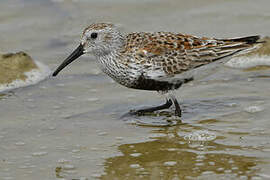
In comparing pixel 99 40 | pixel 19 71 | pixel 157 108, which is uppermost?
pixel 99 40

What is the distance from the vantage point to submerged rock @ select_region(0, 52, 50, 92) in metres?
8.55

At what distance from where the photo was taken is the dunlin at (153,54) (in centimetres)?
721

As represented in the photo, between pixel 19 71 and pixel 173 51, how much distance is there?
2599mm

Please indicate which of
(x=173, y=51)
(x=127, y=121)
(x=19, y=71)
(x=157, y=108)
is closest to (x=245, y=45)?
(x=173, y=51)

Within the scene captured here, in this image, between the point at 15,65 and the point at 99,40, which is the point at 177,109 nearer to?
the point at 99,40

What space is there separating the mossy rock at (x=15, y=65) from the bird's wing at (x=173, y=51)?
6.66 feet

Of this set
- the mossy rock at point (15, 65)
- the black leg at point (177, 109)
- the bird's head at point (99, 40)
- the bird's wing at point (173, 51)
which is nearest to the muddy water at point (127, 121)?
the black leg at point (177, 109)

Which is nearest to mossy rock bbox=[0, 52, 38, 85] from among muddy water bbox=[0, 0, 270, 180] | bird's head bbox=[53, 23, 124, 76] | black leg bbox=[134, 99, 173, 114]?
muddy water bbox=[0, 0, 270, 180]

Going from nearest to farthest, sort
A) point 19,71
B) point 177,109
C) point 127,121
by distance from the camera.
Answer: point 127,121 → point 177,109 → point 19,71

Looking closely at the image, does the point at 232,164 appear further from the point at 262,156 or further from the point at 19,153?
the point at 19,153

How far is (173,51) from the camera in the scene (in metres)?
7.41

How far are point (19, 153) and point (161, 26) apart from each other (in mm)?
5187

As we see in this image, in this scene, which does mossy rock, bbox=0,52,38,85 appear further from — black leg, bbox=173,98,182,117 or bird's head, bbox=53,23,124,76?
black leg, bbox=173,98,182,117

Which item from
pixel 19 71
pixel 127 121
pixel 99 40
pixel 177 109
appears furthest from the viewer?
pixel 19 71
